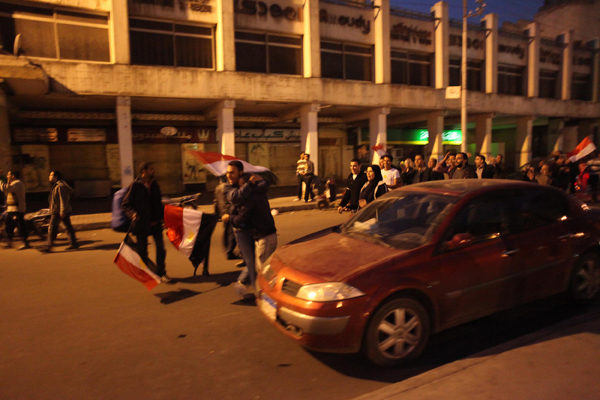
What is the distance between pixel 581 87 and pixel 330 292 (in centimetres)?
3470

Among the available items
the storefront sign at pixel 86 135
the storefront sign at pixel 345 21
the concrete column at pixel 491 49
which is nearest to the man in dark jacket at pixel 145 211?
the storefront sign at pixel 86 135

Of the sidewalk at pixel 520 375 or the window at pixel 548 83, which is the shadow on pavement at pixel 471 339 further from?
the window at pixel 548 83

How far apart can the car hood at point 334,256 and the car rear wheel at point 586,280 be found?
2.42 m

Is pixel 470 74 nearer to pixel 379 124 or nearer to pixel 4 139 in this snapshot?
pixel 379 124

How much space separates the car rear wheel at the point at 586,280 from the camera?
4531mm

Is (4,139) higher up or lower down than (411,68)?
lower down

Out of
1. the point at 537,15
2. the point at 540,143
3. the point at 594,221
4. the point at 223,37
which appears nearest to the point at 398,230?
the point at 594,221

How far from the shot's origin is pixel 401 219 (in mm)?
4266

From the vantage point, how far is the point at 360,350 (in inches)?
134

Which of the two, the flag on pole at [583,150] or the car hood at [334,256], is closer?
the car hood at [334,256]

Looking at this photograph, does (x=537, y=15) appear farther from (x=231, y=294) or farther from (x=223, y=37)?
(x=231, y=294)

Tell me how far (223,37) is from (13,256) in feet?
36.2

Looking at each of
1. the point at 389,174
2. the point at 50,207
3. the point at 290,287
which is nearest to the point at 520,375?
the point at 290,287

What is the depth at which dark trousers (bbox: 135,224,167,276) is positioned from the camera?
5.95 m
